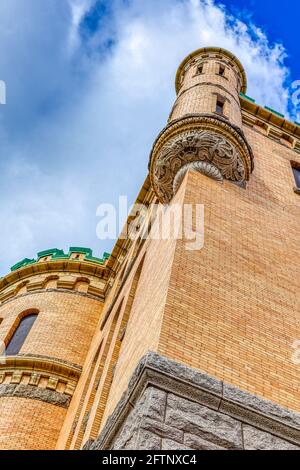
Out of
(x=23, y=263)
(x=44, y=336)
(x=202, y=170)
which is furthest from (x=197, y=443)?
(x=23, y=263)

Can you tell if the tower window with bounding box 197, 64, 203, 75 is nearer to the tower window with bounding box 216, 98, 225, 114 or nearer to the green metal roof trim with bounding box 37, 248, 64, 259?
the tower window with bounding box 216, 98, 225, 114

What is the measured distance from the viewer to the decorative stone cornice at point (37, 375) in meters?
13.6

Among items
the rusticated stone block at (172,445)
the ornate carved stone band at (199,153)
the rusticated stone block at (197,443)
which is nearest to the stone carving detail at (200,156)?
the ornate carved stone band at (199,153)

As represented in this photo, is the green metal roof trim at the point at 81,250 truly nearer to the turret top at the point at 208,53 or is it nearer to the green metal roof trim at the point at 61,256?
the green metal roof trim at the point at 61,256

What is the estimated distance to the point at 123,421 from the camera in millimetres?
5297

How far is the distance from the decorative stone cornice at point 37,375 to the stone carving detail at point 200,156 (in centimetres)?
648

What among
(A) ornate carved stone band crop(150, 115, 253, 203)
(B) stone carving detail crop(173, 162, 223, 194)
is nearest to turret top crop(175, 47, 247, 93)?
(A) ornate carved stone band crop(150, 115, 253, 203)

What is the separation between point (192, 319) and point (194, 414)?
5.11 feet

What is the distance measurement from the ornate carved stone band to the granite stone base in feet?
17.0

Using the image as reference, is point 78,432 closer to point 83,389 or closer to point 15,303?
point 83,389

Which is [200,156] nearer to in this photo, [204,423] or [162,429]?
[204,423]

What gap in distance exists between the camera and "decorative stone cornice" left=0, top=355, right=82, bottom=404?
44.5 ft

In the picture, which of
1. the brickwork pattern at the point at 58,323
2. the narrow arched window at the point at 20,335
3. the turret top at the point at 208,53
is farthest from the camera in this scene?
the turret top at the point at 208,53

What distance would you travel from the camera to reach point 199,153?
32.3 ft
